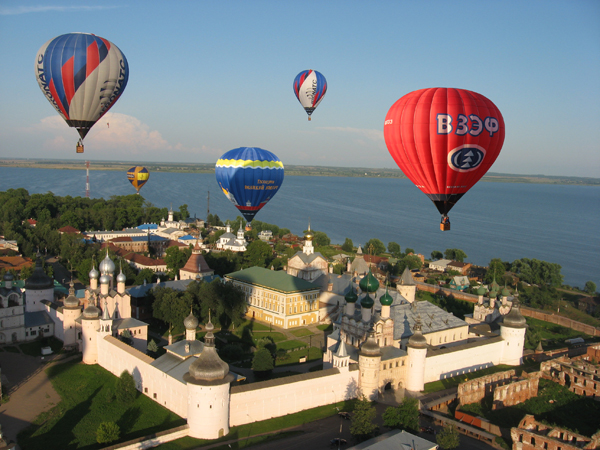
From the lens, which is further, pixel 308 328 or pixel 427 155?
pixel 308 328

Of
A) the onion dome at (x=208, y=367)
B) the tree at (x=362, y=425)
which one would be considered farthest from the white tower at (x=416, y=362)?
the onion dome at (x=208, y=367)

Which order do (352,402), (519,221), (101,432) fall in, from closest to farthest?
(101,432)
(352,402)
(519,221)

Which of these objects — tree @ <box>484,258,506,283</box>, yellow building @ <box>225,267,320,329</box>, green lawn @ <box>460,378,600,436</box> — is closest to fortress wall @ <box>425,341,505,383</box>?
green lawn @ <box>460,378,600,436</box>

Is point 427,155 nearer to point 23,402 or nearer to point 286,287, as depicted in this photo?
point 286,287

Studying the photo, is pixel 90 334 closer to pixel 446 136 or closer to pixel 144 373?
pixel 144 373

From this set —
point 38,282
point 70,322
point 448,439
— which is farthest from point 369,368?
point 38,282

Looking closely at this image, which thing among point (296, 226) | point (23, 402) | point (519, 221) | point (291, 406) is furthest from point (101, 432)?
point (519, 221)

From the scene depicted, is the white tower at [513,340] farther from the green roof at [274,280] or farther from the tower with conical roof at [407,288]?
the green roof at [274,280]

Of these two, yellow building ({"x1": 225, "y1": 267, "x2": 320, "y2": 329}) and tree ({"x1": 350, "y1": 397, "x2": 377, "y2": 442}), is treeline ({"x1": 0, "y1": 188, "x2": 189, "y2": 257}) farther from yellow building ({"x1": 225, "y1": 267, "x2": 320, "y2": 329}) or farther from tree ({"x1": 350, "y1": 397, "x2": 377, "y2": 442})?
tree ({"x1": 350, "y1": 397, "x2": 377, "y2": 442})
